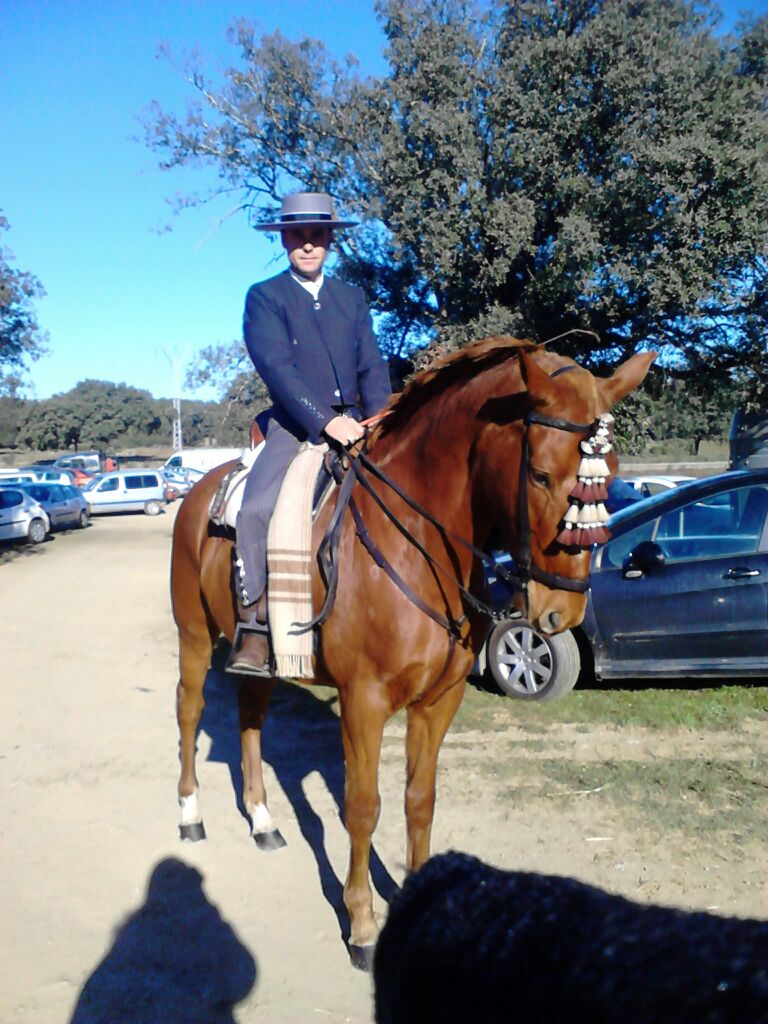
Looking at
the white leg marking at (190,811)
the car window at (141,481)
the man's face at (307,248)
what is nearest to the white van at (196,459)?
the car window at (141,481)

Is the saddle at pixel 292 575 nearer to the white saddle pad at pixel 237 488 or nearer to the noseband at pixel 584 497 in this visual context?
the white saddle pad at pixel 237 488

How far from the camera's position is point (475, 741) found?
6.02 metres

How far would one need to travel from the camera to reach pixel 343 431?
147 inches

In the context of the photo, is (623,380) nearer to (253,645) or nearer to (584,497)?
(584,497)

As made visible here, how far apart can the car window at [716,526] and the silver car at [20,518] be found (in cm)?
1962

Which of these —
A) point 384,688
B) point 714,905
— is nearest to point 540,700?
point 714,905

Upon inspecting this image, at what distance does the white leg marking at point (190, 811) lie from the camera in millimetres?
Result: 4703

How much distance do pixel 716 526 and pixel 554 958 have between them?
6.44 metres

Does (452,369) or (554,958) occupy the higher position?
(452,369)

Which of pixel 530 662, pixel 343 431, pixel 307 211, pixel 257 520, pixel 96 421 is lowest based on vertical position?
pixel 530 662

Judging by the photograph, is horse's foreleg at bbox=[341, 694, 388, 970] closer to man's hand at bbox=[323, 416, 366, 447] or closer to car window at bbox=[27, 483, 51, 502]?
man's hand at bbox=[323, 416, 366, 447]

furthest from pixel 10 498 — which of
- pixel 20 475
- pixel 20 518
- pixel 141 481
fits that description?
pixel 20 475

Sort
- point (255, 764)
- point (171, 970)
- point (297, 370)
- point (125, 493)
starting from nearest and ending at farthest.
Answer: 1. point (171, 970)
2. point (297, 370)
3. point (255, 764)
4. point (125, 493)

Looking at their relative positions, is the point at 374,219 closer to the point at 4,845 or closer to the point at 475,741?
the point at 475,741
